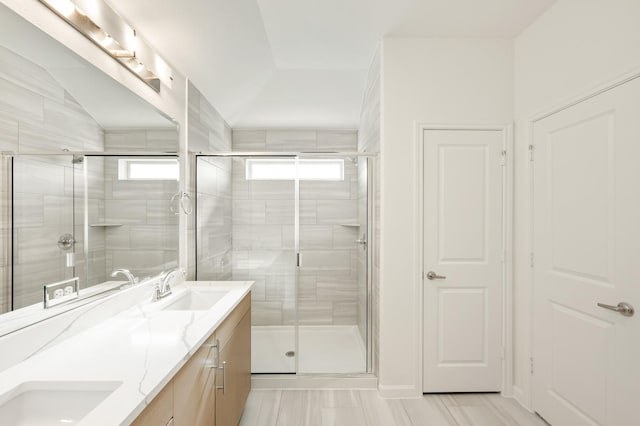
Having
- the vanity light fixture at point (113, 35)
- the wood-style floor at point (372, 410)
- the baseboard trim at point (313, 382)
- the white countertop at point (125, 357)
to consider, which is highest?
the vanity light fixture at point (113, 35)

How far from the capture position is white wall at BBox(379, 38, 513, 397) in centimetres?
246

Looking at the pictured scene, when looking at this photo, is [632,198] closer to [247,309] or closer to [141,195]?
[247,309]

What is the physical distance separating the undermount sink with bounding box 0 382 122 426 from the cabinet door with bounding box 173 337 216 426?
0.79ft

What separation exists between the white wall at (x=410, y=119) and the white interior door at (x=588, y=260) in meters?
0.54

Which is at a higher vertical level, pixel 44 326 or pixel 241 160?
pixel 241 160

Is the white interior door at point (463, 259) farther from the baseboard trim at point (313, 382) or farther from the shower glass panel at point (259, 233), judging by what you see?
the shower glass panel at point (259, 233)

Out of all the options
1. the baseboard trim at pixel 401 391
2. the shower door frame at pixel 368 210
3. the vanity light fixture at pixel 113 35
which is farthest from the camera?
the shower door frame at pixel 368 210

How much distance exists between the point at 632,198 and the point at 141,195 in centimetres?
259

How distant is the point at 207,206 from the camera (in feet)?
9.12

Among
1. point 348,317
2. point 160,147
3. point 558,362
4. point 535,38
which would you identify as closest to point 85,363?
point 160,147

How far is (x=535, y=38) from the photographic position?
7.45 feet

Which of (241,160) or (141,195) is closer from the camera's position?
(141,195)

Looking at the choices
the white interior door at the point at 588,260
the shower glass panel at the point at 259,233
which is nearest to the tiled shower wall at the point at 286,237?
the shower glass panel at the point at 259,233

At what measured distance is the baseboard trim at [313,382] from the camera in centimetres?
257
